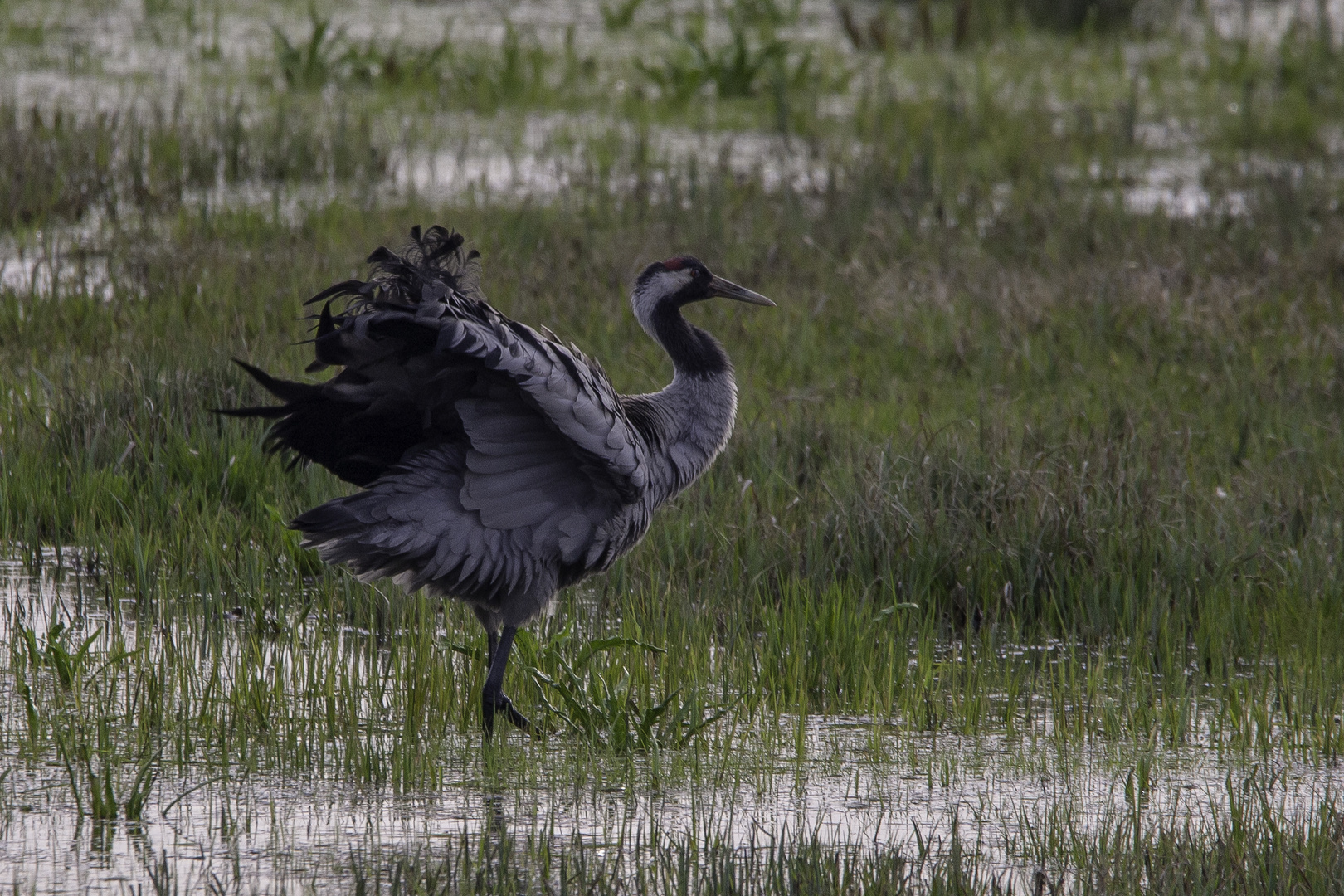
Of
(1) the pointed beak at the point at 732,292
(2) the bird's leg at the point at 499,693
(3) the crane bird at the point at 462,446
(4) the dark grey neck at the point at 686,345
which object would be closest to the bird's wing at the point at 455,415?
(3) the crane bird at the point at 462,446

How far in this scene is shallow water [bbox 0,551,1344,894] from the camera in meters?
3.54

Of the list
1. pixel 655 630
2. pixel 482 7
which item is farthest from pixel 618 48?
pixel 655 630

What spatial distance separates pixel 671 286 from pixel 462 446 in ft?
3.52

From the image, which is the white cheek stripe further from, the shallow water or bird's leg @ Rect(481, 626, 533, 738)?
the shallow water

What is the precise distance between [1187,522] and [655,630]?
7.05 ft

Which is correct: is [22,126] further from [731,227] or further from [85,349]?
[731,227]

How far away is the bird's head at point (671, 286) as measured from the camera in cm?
507

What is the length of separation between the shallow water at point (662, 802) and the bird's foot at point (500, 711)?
0.04m

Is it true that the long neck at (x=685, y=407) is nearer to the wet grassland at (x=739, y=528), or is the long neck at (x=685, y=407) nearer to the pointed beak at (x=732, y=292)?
the pointed beak at (x=732, y=292)

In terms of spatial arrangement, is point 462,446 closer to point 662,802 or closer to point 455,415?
point 455,415

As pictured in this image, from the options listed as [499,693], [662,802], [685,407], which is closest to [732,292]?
[685,407]

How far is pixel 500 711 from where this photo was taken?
14.6 ft

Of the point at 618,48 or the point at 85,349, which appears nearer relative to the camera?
the point at 85,349

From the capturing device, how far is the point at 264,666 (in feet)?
15.4
